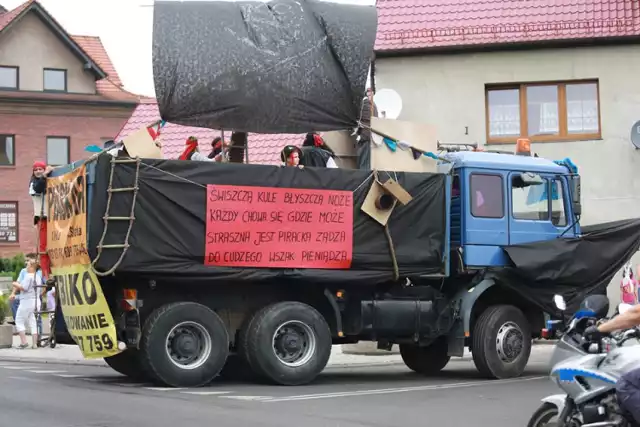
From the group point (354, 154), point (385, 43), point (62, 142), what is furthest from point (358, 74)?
point (62, 142)

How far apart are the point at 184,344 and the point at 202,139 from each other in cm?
586

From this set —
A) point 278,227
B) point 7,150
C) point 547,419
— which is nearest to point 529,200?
point 278,227

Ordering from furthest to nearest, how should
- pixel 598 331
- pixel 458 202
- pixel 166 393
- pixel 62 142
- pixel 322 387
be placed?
pixel 62 142, pixel 458 202, pixel 322 387, pixel 166 393, pixel 598 331

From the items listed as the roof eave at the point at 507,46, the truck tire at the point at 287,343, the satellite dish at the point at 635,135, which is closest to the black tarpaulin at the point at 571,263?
the truck tire at the point at 287,343

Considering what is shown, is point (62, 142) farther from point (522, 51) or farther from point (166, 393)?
point (166, 393)

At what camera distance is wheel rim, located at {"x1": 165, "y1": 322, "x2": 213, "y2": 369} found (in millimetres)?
13188

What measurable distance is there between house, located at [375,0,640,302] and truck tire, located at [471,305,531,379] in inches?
386

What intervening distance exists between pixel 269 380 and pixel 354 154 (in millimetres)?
3574

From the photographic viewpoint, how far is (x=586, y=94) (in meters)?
25.2

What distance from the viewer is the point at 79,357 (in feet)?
66.5

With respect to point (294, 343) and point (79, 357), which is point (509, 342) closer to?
point (294, 343)

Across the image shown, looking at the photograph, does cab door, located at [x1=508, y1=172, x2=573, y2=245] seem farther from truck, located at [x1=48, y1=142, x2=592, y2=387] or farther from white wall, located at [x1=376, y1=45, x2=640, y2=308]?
white wall, located at [x1=376, y1=45, x2=640, y2=308]

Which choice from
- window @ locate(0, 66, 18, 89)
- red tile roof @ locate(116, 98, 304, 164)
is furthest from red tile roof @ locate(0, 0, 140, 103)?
red tile roof @ locate(116, 98, 304, 164)

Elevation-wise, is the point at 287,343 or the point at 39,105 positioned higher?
the point at 39,105
